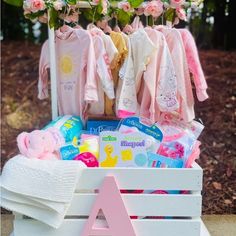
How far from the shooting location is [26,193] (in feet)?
5.11

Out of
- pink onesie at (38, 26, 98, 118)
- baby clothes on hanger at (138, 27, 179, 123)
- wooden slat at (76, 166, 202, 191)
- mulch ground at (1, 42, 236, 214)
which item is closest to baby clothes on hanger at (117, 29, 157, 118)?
baby clothes on hanger at (138, 27, 179, 123)

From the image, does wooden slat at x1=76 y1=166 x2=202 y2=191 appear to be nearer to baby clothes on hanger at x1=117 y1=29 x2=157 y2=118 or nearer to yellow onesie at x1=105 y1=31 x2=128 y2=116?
baby clothes on hanger at x1=117 y1=29 x2=157 y2=118

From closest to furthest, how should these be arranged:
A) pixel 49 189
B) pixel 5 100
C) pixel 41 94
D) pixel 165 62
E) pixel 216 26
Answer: pixel 49 189
pixel 165 62
pixel 41 94
pixel 5 100
pixel 216 26

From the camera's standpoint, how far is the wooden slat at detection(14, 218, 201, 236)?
1.64 meters

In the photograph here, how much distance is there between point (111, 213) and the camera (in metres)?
1.61

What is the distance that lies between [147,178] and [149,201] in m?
0.08

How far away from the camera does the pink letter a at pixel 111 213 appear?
1602mm

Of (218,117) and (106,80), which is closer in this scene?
(106,80)

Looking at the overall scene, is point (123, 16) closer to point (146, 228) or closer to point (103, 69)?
point (103, 69)

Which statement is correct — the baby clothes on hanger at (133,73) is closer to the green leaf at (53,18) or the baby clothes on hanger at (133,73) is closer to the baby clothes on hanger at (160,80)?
the baby clothes on hanger at (160,80)

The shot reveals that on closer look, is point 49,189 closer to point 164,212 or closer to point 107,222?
point 107,222

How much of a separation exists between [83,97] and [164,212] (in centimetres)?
78

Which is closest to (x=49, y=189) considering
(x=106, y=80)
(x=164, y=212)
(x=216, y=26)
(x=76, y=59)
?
(x=164, y=212)

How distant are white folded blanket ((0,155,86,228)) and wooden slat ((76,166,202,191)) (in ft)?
0.17
